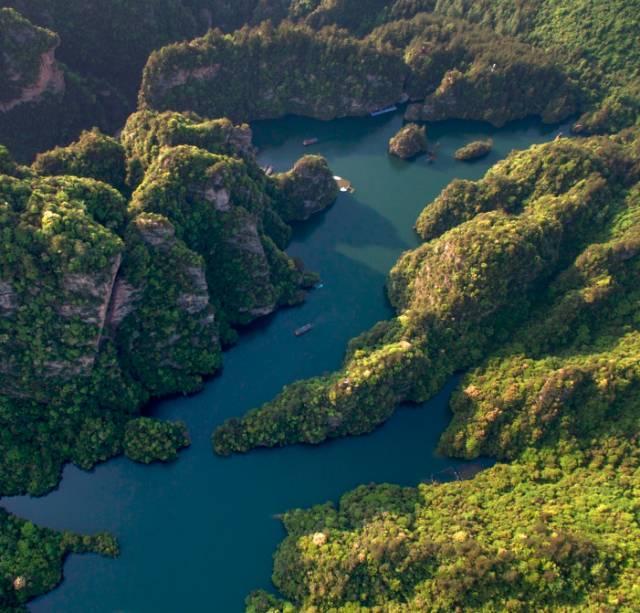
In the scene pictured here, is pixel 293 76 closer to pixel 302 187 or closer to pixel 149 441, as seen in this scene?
pixel 302 187

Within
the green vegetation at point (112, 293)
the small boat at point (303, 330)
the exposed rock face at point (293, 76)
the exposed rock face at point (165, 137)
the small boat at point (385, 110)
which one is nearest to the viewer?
the green vegetation at point (112, 293)

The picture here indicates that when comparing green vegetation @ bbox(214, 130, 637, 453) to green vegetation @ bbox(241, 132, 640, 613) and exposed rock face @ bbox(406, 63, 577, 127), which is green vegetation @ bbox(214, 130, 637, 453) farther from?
exposed rock face @ bbox(406, 63, 577, 127)

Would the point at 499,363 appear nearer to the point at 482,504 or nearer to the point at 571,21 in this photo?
the point at 482,504

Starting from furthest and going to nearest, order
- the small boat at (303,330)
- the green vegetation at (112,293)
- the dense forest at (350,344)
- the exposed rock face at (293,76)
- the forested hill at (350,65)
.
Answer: the exposed rock face at (293,76) < the forested hill at (350,65) < the small boat at (303,330) < the green vegetation at (112,293) < the dense forest at (350,344)

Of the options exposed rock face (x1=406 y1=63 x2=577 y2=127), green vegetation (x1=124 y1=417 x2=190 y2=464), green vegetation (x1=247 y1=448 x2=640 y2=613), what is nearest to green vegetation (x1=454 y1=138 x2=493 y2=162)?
exposed rock face (x1=406 y1=63 x2=577 y2=127)

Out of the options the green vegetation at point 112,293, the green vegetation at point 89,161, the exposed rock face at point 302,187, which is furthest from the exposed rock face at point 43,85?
the exposed rock face at point 302,187

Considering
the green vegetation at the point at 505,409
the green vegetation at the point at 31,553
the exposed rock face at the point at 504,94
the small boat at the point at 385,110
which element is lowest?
the green vegetation at the point at 31,553

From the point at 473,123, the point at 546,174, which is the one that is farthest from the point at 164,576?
the point at 473,123

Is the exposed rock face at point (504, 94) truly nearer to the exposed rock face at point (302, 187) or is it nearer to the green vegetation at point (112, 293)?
the exposed rock face at point (302, 187)
